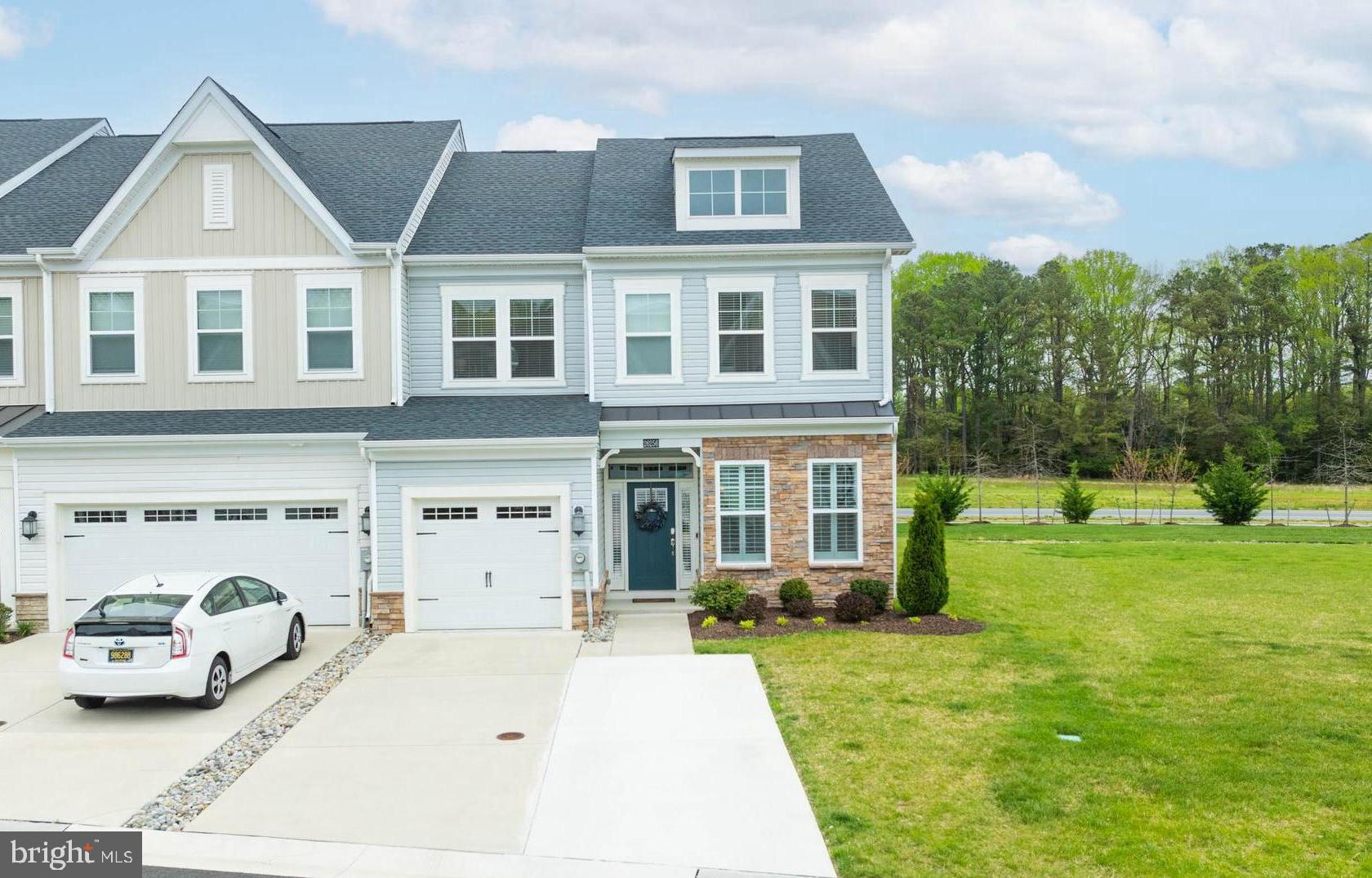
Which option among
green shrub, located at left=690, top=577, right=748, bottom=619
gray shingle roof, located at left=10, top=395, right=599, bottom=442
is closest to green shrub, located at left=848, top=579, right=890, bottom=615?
green shrub, located at left=690, top=577, right=748, bottom=619

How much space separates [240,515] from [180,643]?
5879mm

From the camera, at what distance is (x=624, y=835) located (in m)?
7.88

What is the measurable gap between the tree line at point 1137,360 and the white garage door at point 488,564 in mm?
41044

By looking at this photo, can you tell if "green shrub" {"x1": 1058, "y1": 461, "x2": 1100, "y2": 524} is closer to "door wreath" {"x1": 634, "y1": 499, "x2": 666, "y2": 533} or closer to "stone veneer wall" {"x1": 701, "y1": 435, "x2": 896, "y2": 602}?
"stone veneer wall" {"x1": 701, "y1": 435, "x2": 896, "y2": 602}

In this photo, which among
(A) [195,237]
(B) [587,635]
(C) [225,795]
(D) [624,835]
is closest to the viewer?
(D) [624,835]

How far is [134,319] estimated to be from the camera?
17.3 metres

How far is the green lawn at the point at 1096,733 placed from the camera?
7473 mm

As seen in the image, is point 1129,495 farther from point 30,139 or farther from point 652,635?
point 30,139

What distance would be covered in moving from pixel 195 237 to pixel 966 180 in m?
53.3

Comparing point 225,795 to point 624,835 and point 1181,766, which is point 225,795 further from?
point 1181,766

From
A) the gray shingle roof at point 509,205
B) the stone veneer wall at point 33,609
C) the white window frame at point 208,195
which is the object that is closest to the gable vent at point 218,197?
the white window frame at point 208,195

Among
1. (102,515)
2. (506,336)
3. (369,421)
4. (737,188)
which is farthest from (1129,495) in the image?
(102,515)

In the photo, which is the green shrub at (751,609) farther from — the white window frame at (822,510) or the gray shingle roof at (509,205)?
the gray shingle roof at (509,205)

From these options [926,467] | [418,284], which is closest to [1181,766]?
[418,284]
